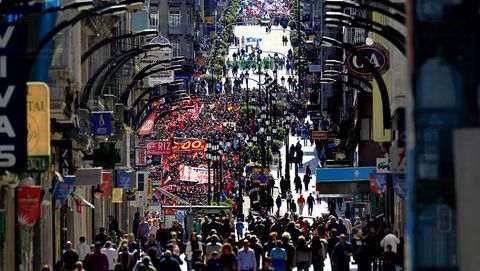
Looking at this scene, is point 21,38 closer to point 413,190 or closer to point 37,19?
point 37,19

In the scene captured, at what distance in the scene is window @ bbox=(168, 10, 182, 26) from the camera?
17950 cm

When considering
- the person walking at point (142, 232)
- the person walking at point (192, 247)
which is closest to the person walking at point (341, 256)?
the person walking at point (192, 247)

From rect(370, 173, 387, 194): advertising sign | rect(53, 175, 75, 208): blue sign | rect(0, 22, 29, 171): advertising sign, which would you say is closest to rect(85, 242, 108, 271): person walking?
rect(53, 175, 75, 208): blue sign

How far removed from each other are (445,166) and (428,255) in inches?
30.6

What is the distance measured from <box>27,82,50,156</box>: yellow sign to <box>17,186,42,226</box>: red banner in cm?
260

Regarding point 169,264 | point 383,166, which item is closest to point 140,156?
point 383,166

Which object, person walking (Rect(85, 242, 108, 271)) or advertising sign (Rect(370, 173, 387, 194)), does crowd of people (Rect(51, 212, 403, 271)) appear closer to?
person walking (Rect(85, 242, 108, 271))

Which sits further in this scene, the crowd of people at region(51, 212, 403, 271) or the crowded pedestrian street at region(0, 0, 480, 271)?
the crowd of people at region(51, 212, 403, 271)

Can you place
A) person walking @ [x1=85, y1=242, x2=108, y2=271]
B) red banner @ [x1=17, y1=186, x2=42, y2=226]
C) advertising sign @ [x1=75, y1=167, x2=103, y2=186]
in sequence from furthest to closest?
advertising sign @ [x1=75, y1=167, x2=103, y2=186]
person walking @ [x1=85, y1=242, x2=108, y2=271]
red banner @ [x1=17, y1=186, x2=42, y2=226]

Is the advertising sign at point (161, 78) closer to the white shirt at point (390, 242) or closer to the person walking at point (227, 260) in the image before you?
the white shirt at point (390, 242)

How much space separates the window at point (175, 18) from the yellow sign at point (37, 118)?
5807 inches

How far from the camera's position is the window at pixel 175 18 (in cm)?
17950

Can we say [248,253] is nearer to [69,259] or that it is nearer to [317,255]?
[69,259]

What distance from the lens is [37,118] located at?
31328 millimetres
